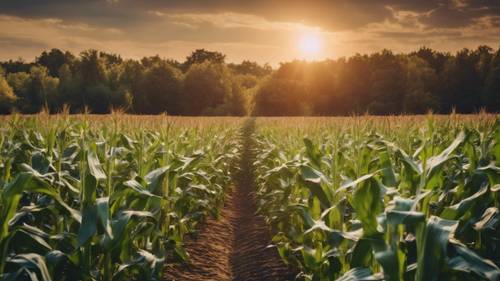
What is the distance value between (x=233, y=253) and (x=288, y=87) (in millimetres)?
61272

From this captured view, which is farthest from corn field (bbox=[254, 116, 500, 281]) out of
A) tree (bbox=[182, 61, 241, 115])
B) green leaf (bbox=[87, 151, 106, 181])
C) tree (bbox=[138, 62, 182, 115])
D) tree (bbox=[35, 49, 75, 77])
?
tree (bbox=[35, 49, 75, 77])

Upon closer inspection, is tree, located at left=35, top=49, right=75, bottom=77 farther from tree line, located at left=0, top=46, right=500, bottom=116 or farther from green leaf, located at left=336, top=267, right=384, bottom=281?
green leaf, located at left=336, top=267, right=384, bottom=281

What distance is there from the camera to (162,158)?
5.63 meters

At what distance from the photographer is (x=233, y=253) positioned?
286 inches

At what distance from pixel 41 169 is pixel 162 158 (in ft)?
5.75

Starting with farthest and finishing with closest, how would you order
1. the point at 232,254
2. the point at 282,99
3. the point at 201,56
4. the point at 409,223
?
the point at 201,56, the point at 282,99, the point at 232,254, the point at 409,223

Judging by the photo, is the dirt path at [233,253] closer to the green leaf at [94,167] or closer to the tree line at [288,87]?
the green leaf at [94,167]

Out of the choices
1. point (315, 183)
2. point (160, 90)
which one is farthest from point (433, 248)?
point (160, 90)

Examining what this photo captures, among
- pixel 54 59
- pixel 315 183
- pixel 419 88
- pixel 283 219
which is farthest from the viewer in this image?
pixel 54 59

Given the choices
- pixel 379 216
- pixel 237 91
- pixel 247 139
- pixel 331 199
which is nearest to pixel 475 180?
pixel 331 199

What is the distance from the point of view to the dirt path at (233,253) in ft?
19.0

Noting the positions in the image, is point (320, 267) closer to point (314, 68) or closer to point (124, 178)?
point (124, 178)

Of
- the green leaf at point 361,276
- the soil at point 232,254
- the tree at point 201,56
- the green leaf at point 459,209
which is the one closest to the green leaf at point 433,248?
the green leaf at point 361,276

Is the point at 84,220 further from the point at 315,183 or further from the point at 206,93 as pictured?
the point at 206,93
